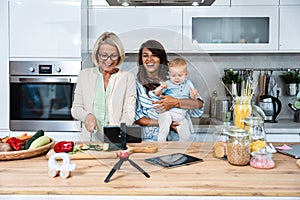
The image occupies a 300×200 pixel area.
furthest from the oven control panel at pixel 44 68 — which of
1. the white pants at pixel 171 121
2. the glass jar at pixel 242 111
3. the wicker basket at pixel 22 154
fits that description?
the glass jar at pixel 242 111

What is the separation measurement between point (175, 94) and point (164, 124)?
0.56 feet

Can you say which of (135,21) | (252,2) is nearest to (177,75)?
(135,21)

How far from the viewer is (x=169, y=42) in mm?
2949

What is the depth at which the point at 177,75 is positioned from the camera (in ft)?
6.17

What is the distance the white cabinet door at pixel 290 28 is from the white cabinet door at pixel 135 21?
847 mm

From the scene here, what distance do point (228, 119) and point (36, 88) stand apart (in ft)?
5.12

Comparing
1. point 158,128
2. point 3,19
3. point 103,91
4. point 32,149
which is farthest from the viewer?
point 3,19

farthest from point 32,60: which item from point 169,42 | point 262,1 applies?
point 262,1

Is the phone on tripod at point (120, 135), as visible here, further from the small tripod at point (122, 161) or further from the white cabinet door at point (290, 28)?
the white cabinet door at point (290, 28)

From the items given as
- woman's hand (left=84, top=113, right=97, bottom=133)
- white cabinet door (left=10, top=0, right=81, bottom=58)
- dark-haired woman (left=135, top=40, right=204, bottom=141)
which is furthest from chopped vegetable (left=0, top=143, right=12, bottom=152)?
white cabinet door (left=10, top=0, right=81, bottom=58)

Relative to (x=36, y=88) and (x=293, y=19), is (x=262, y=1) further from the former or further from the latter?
(x=36, y=88)

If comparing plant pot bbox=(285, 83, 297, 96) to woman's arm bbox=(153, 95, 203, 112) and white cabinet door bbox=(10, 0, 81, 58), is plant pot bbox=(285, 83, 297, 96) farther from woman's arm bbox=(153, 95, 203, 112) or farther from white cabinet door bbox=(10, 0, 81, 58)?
white cabinet door bbox=(10, 0, 81, 58)

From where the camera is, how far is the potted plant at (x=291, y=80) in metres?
3.18

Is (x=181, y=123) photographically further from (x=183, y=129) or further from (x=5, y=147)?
(x=5, y=147)
